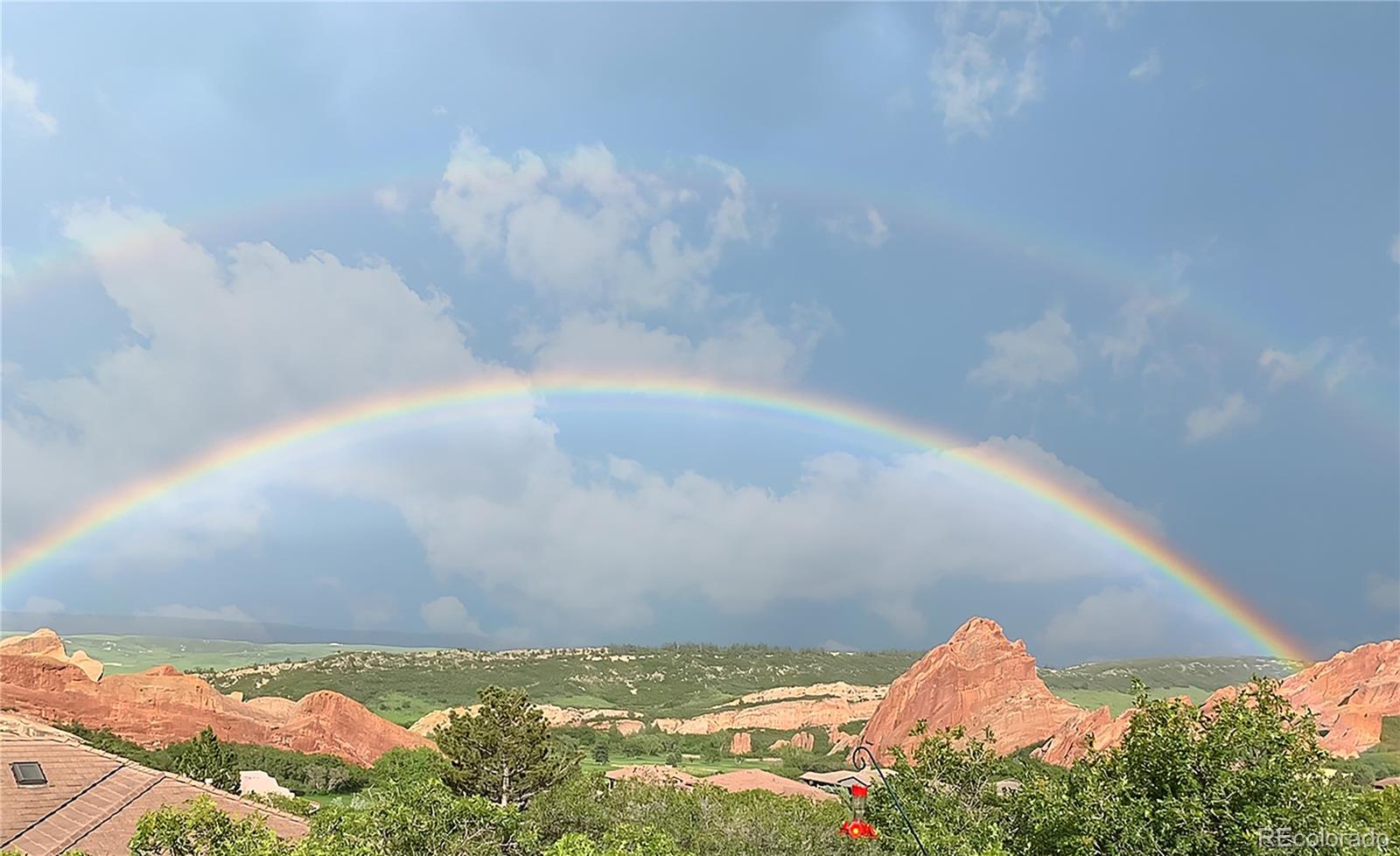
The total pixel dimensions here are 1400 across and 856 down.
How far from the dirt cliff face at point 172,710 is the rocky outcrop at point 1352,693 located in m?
65.5

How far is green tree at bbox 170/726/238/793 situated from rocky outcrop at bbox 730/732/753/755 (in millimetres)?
47666

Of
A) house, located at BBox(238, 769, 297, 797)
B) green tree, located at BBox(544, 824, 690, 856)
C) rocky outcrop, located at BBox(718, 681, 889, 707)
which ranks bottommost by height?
rocky outcrop, located at BBox(718, 681, 889, 707)

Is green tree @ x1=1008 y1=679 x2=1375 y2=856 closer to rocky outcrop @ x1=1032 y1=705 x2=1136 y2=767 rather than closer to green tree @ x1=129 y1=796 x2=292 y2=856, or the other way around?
green tree @ x1=129 y1=796 x2=292 y2=856

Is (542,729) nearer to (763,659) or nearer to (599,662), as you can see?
(599,662)

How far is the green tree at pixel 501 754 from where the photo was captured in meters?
39.7

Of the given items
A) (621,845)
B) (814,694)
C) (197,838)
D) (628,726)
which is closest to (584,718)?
(628,726)

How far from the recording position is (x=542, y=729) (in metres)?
43.6

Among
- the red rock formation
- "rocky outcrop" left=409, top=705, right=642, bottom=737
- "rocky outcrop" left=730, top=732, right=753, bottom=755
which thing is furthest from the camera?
"rocky outcrop" left=409, top=705, right=642, bottom=737

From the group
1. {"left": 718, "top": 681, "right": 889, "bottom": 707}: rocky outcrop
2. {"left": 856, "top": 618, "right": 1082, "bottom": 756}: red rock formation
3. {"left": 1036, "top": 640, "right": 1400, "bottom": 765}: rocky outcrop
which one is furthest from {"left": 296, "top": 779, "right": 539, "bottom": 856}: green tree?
{"left": 718, "top": 681, "right": 889, "bottom": 707}: rocky outcrop

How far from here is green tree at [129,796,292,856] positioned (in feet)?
49.4

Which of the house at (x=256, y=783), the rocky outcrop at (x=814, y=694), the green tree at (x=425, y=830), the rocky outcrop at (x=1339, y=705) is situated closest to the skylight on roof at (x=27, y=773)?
the green tree at (x=425, y=830)

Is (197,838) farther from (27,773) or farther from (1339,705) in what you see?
(1339,705)

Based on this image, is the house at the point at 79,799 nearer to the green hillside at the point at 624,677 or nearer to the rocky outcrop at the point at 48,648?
the rocky outcrop at the point at 48,648

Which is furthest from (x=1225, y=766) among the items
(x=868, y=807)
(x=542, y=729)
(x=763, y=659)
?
(x=763, y=659)
